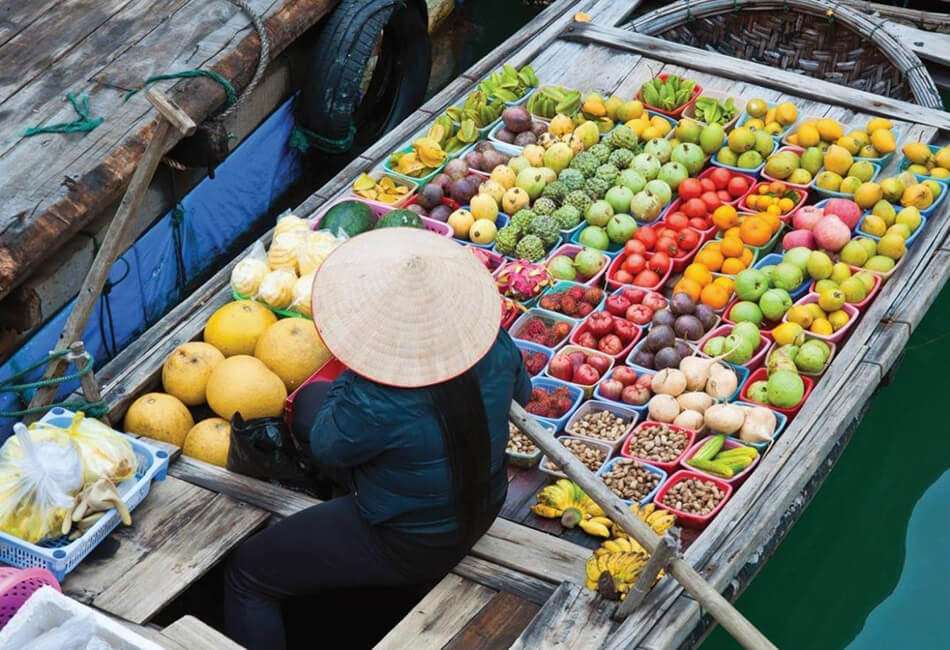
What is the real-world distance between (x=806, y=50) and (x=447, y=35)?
2.57 m

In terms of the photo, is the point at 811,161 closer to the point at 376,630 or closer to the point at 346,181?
the point at 346,181

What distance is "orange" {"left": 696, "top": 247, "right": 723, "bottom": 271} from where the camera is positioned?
4.48m

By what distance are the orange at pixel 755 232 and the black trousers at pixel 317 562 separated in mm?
2009

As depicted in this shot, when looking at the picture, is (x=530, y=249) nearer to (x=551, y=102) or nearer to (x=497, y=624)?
(x=551, y=102)

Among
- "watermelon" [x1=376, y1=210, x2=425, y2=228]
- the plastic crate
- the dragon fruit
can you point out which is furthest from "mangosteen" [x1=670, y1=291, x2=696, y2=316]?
the plastic crate

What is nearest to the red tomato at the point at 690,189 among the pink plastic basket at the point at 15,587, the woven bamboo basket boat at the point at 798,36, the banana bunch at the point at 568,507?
the woven bamboo basket boat at the point at 798,36

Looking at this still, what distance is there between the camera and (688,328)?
4.15 m

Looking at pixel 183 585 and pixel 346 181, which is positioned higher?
pixel 346 181

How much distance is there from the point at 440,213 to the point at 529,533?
1765mm

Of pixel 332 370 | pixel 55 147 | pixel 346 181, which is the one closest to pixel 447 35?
pixel 346 181

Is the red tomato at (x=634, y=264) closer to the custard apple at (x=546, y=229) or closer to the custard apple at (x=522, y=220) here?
the custard apple at (x=546, y=229)

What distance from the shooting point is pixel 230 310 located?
4.05m

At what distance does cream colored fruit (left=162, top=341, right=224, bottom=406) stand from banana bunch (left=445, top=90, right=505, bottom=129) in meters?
1.82

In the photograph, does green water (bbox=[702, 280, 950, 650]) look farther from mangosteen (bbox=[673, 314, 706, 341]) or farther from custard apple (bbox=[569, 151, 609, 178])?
custard apple (bbox=[569, 151, 609, 178])
